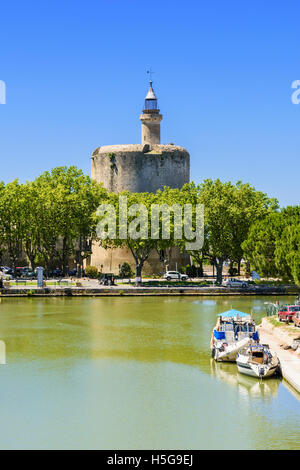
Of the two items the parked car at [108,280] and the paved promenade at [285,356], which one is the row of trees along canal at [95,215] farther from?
the paved promenade at [285,356]

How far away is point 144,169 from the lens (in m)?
92.3

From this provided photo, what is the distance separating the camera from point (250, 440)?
22.6 metres

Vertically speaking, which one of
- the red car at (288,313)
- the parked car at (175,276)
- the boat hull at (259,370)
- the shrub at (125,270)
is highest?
the shrub at (125,270)

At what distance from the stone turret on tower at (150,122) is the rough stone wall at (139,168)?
1.79 metres

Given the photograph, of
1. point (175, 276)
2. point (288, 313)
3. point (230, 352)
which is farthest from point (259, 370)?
point (175, 276)

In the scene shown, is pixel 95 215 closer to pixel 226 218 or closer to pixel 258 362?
pixel 226 218

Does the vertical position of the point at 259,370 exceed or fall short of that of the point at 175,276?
it falls short

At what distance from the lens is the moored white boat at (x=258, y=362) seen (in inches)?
1176

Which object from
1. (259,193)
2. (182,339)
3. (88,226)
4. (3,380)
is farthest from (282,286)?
(3,380)

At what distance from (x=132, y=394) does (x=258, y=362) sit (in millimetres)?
6505

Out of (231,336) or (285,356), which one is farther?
(231,336)

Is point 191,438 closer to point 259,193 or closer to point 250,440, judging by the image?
point 250,440

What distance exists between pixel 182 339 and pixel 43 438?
770 inches

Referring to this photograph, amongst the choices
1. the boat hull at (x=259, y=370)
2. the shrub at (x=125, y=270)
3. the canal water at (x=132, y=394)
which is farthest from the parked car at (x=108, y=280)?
the boat hull at (x=259, y=370)
